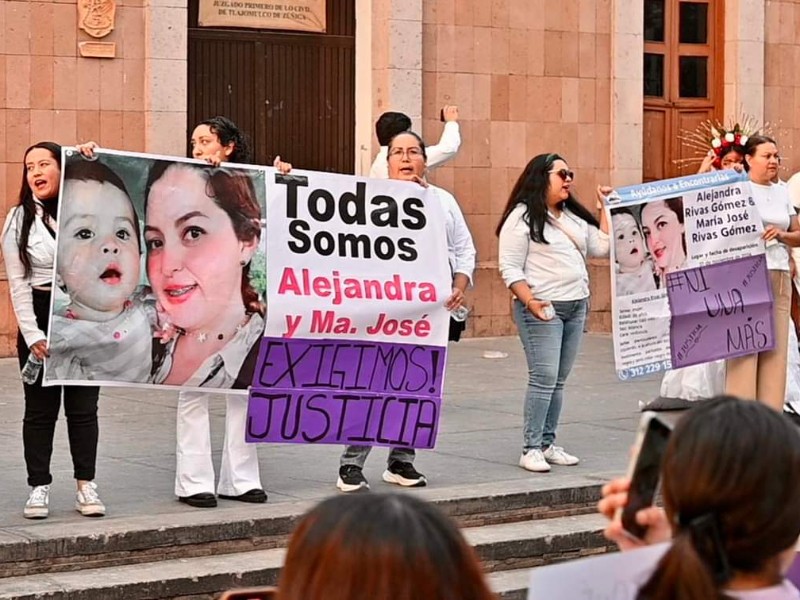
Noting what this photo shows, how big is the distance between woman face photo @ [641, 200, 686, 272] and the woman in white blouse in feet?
10.7

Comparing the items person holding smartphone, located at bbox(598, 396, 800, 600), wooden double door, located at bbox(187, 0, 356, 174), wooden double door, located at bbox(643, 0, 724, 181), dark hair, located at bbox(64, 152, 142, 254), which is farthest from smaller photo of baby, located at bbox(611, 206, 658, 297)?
wooden double door, located at bbox(643, 0, 724, 181)

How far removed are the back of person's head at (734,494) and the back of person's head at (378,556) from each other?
317 millimetres

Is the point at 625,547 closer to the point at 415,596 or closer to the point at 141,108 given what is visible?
the point at 415,596

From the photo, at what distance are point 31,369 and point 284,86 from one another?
8.67 metres

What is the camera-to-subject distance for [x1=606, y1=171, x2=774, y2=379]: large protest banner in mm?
9141

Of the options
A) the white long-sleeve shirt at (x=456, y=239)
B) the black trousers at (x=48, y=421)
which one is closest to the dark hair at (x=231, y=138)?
the white long-sleeve shirt at (x=456, y=239)

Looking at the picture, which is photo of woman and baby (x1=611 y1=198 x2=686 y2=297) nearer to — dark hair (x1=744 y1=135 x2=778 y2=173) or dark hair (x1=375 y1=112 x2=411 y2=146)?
dark hair (x1=744 y1=135 x2=778 y2=173)

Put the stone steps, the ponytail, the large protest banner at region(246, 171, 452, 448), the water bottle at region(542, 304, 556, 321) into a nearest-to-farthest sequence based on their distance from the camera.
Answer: the ponytail < the stone steps < the large protest banner at region(246, 171, 452, 448) < the water bottle at region(542, 304, 556, 321)

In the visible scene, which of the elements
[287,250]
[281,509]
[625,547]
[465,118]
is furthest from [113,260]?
[465,118]

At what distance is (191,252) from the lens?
787 cm

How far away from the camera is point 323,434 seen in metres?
8.12

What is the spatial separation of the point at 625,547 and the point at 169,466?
21.0 ft

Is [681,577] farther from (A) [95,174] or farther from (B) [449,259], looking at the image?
(B) [449,259]

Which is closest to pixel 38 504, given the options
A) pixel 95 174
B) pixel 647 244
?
pixel 95 174
